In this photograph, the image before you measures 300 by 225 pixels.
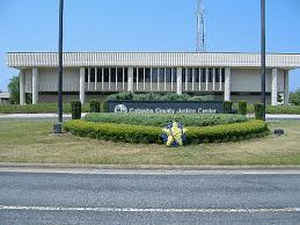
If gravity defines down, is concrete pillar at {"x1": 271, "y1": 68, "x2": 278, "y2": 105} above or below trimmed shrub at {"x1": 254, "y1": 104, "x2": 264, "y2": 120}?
above

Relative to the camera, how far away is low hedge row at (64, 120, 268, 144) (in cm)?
1472

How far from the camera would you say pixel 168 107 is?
20.6m

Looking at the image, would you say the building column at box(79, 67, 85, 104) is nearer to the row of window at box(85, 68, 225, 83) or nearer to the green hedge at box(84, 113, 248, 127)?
the row of window at box(85, 68, 225, 83)

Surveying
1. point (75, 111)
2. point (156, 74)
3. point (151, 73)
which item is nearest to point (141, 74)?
point (151, 73)

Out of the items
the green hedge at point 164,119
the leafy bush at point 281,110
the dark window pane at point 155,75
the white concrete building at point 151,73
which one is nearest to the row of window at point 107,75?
the white concrete building at point 151,73

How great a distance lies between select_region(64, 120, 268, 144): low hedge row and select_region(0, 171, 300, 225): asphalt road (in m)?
4.73

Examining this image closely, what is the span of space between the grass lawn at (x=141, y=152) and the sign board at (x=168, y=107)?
4611 millimetres

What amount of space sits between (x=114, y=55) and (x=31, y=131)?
3677cm

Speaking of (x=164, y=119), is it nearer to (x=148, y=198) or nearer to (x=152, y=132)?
(x=152, y=132)

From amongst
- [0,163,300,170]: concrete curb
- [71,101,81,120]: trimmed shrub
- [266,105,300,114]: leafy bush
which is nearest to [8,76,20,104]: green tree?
[266,105,300,114]: leafy bush

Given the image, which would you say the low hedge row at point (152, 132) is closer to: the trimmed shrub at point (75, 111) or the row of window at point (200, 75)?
the trimmed shrub at point (75, 111)

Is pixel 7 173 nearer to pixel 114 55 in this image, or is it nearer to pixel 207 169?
pixel 207 169

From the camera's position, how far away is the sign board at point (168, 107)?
20500 millimetres

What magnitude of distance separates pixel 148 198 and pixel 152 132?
7.48m
